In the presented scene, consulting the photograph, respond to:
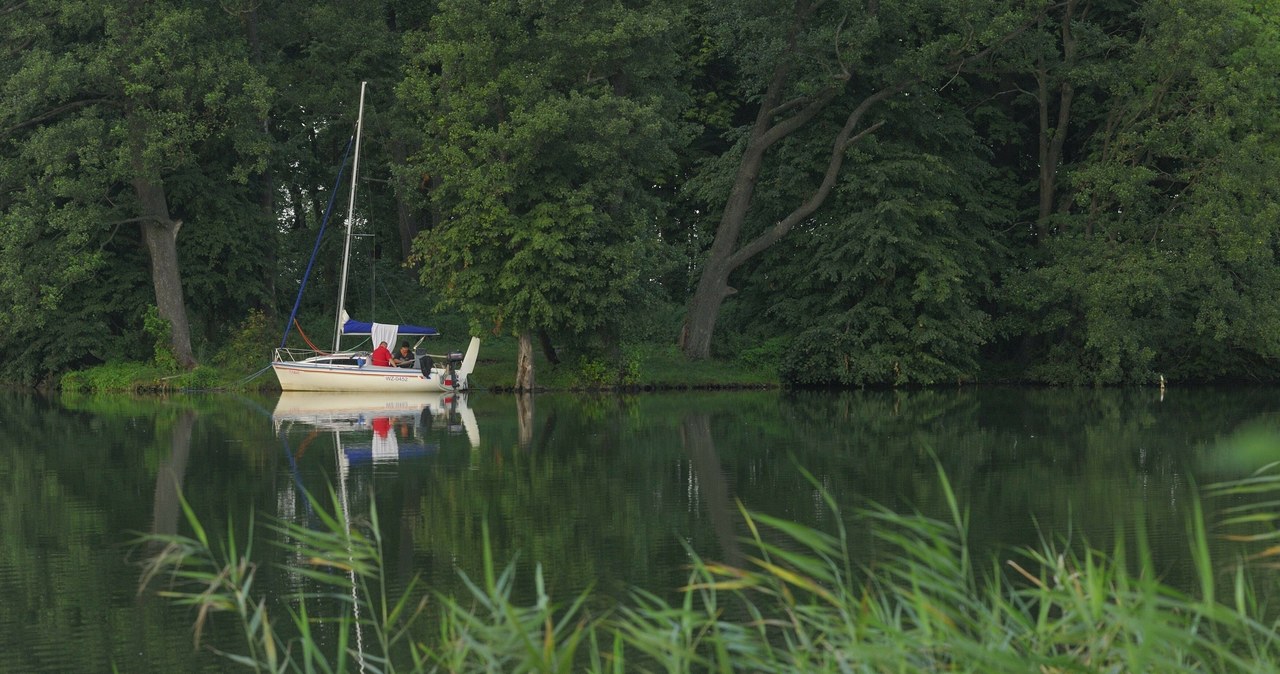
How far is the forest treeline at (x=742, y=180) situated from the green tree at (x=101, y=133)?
0.29ft

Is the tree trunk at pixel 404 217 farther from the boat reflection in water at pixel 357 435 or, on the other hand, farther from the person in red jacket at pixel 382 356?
the boat reflection in water at pixel 357 435

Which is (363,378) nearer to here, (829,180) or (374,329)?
(374,329)

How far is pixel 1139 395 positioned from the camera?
34188mm

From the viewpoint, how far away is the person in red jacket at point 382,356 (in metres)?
37.5

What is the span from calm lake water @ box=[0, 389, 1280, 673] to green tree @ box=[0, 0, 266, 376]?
570 cm

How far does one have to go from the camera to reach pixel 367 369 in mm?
37312

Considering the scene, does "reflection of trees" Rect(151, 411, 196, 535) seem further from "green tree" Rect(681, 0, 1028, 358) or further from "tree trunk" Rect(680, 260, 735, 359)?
"green tree" Rect(681, 0, 1028, 358)

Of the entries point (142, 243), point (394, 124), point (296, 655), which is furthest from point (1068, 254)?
point (296, 655)

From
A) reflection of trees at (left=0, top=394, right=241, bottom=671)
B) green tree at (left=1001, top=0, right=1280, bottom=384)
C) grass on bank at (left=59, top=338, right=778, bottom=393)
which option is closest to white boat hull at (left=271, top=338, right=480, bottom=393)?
grass on bank at (left=59, top=338, right=778, bottom=393)

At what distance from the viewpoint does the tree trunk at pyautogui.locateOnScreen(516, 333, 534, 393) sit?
3675cm

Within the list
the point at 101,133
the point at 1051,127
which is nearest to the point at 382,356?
the point at 101,133

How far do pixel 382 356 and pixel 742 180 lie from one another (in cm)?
935

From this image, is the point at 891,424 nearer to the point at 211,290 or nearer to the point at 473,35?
the point at 473,35

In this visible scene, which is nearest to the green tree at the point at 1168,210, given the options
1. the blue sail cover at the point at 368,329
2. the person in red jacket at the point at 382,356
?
the blue sail cover at the point at 368,329
